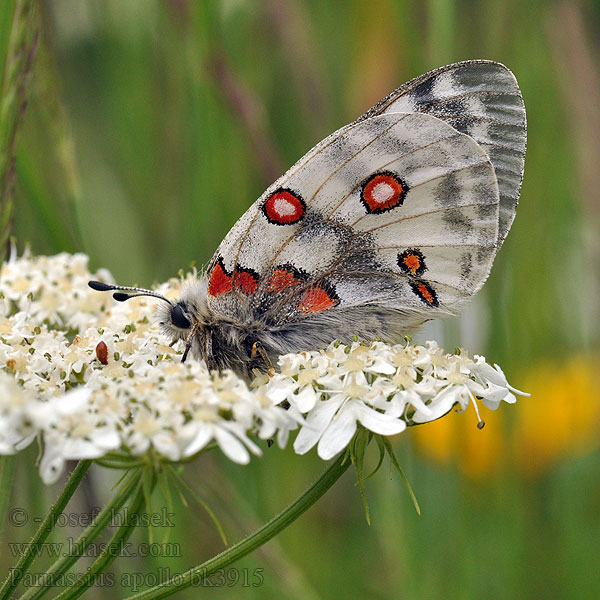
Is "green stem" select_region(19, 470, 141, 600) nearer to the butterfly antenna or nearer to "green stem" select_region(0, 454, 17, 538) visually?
"green stem" select_region(0, 454, 17, 538)

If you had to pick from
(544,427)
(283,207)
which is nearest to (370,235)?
(283,207)

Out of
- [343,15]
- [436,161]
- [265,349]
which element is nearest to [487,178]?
[436,161]

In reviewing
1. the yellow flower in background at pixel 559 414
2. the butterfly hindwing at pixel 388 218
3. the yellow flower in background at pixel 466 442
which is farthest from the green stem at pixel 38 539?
the yellow flower in background at pixel 559 414

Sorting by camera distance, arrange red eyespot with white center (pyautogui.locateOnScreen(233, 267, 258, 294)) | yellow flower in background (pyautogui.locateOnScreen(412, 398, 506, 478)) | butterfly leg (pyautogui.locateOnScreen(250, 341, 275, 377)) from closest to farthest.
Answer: butterfly leg (pyautogui.locateOnScreen(250, 341, 275, 377)) < red eyespot with white center (pyautogui.locateOnScreen(233, 267, 258, 294)) < yellow flower in background (pyautogui.locateOnScreen(412, 398, 506, 478))

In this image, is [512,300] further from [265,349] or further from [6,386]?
[6,386]

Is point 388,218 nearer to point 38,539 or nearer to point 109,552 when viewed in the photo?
point 109,552

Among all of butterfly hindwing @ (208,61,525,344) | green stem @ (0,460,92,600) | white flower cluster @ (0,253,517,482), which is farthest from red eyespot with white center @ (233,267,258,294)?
green stem @ (0,460,92,600)
